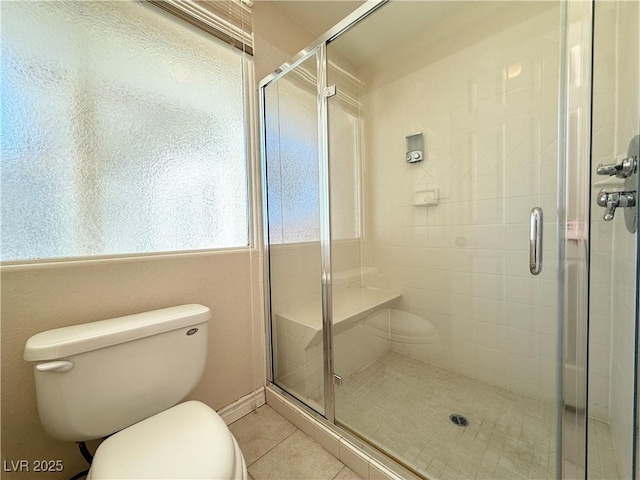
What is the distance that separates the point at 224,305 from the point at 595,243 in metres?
1.52

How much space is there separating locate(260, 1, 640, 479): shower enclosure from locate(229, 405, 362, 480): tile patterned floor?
0.49ft

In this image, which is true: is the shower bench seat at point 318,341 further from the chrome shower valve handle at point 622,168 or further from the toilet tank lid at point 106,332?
the chrome shower valve handle at point 622,168

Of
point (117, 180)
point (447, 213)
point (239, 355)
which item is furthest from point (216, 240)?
point (447, 213)

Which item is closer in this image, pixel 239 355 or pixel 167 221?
pixel 167 221

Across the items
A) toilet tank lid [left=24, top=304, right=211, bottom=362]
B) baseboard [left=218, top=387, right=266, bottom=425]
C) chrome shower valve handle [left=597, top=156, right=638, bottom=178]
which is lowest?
baseboard [left=218, top=387, right=266, bottom=425]

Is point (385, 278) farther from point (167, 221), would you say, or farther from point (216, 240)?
point (167, 221)

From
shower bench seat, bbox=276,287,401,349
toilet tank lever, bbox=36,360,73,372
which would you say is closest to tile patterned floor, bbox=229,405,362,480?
shower bench seat, bbox=276,287,401,349

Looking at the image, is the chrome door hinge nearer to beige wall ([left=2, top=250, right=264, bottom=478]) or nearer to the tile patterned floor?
beige wall ([left=2, top=250, right=264, bottom=478])

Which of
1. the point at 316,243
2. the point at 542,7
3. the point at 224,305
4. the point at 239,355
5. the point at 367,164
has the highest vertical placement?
the point at 542,7

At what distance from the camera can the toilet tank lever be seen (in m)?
0.73

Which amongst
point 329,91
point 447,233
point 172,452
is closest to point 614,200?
point 447,233

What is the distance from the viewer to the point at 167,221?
119cm

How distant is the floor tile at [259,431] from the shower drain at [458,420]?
80 centimetres

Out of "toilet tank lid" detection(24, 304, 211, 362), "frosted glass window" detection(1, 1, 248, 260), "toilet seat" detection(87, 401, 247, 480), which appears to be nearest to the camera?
"toilet seat" detection(87, 401, 247, 480)
